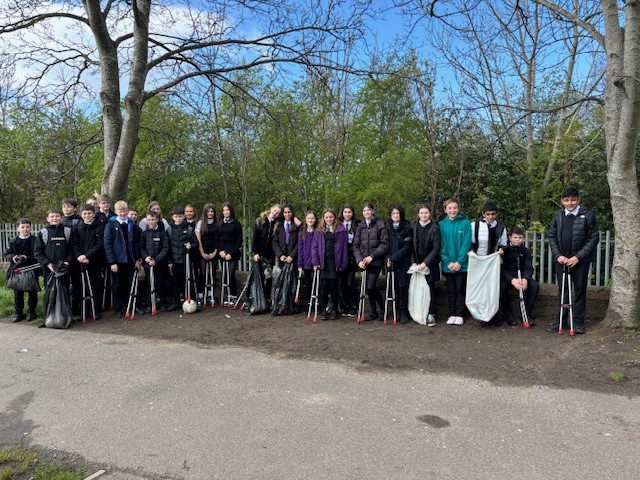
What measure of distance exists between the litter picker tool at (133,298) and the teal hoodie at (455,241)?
511 cm

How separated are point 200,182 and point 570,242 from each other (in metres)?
9.07

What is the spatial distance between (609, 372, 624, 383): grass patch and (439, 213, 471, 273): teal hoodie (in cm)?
258

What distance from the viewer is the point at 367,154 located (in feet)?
35.5

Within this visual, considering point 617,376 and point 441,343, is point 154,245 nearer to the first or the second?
point 441,343

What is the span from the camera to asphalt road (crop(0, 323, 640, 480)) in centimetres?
342

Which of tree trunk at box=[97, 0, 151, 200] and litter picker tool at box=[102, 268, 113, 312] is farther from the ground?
tree trunk at box=[97, 0, 151, 200]

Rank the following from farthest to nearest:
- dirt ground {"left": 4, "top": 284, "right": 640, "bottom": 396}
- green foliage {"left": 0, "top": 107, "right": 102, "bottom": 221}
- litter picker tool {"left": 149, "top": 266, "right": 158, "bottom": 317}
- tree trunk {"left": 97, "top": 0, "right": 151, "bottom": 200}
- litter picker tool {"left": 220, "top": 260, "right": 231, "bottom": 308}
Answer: green foliage {"left": 0, "top": 107, "right": 102, "bottom": 221} → tree trunk {"left": 97, "top": 0, "right": 151, "bottom": 200} → litter picker tool {"left": 220, "top": 260, "right": 231, "bottom": 308} → litter picker tool {"left": 149, "top": 266, "right": 158, "bottom": 317} → dirt ground {"left": 4, "top": 284, "right": 640, "bottom": 396}

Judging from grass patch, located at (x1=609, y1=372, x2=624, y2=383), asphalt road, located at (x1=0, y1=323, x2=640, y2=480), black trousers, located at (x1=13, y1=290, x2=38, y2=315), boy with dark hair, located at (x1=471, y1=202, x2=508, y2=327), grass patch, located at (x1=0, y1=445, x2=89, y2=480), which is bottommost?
grass patch, located at (x1=0, y1=445, x2=89, y2=480)

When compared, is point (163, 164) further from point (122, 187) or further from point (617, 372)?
point (617, 372)

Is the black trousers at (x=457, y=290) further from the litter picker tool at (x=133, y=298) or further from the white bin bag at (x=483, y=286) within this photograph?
the litter picker tool at (x=133, y=298)

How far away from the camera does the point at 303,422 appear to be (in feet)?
13.5

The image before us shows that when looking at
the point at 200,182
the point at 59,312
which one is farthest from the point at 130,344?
the point at 200,182

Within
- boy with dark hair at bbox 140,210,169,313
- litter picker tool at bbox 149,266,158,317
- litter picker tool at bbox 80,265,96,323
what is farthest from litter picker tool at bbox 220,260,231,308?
litter picker tool at bbox 80,265,96,323

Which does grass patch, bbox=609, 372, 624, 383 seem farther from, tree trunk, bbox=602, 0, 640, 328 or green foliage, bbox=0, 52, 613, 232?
green foliage, bbox=0, 52, 613, 232
